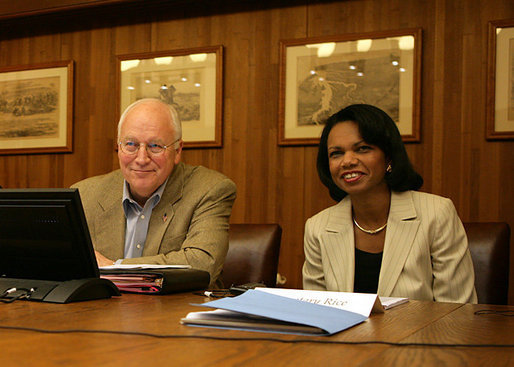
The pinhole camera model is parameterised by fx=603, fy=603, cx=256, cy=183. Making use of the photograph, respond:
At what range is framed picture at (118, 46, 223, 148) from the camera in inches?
173

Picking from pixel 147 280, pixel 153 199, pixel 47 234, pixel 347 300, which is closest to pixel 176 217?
pixel 153 199

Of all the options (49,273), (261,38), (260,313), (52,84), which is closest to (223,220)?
(49,273)

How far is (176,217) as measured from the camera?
8.52 feet

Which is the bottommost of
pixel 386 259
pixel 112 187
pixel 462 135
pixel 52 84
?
pixel 386 259

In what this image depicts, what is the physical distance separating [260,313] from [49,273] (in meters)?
0.79

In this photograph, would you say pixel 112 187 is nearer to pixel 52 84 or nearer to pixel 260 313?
pixel 260 313

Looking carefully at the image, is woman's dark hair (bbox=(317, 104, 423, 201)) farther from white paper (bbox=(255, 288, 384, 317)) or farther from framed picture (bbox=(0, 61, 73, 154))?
framed picture (bbox=(0, 61, 73, 154))

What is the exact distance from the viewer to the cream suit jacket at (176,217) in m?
2.49

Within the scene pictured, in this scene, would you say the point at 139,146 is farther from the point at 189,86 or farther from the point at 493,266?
the point at 189,86

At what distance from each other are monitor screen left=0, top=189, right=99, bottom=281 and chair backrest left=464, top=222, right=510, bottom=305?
5.33 feet

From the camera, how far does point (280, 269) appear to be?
4.20 meters

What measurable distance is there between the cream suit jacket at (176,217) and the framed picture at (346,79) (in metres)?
1.49

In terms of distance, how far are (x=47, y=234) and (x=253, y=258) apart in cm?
131

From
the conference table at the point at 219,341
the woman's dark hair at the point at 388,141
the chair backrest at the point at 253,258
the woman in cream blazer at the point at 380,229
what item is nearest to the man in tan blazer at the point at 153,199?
the chair backrest at the point at 253,258
